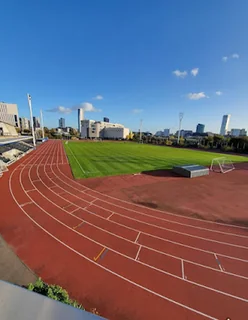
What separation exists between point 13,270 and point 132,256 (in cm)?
408

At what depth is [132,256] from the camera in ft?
19.6

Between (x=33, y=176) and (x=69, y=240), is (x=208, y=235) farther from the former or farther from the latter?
(x=33, y=176)

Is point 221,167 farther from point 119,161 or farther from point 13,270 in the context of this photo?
point 13,270

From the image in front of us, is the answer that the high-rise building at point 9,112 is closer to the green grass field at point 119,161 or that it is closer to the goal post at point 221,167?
the green grass field at point 119,161

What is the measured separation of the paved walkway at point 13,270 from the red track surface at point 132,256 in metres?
0.22

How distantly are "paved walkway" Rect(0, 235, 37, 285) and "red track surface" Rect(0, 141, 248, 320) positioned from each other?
223 mm

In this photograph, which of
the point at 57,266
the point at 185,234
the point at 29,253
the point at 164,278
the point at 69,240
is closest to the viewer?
the point at 164,278

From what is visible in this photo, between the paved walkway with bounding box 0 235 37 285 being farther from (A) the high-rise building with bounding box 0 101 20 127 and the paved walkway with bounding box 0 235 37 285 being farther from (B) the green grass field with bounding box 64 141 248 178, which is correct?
(A) the high-rise building with bounding box 0 101 20 127

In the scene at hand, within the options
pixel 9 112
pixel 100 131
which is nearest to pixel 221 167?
pixel 100 131

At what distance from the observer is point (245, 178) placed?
17.6 m

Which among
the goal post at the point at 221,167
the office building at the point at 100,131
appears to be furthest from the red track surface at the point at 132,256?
the office building at the point at 100,131

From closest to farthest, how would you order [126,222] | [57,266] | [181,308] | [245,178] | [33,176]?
[181,308] → [57,266] → [126,222] → [33,176] → [245,178]

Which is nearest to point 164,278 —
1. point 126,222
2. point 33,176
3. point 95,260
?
point 95,260

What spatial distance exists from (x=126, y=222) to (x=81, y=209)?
2.89 metres
